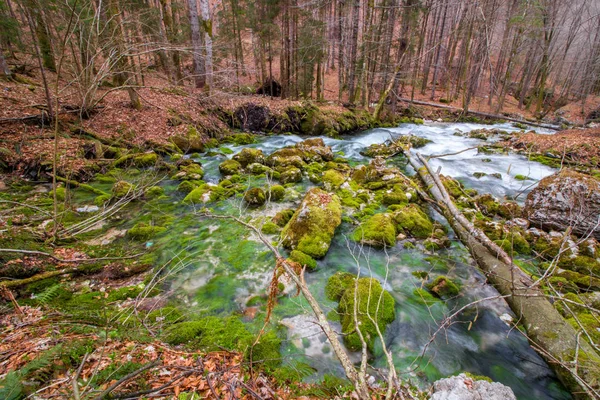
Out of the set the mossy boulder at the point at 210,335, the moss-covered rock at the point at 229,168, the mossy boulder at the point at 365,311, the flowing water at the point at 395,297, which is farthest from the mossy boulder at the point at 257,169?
the mossy boulder at the point at 210,335

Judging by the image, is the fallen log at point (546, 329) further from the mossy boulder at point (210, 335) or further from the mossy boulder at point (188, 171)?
the mossy boulder at point (188, 171)

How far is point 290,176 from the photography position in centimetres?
853

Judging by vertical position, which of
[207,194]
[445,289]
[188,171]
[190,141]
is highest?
[190,141]

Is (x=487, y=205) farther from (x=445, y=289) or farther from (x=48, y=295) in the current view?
(x=48, y=295)

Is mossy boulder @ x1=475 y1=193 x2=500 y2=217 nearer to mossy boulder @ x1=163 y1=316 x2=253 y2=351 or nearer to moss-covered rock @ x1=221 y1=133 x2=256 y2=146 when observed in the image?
mossy boulder @ x1=163 y1=316 x2=253 y2=351

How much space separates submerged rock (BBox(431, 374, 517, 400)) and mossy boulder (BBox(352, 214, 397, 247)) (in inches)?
109

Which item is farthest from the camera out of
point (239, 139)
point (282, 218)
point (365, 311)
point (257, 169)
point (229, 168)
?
point (239, 139)

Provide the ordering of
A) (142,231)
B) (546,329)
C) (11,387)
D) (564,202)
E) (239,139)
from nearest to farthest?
(11,387) → (546,329) → (142,231) → (564,202) → (239,139)

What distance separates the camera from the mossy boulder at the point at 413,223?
19.1 ft

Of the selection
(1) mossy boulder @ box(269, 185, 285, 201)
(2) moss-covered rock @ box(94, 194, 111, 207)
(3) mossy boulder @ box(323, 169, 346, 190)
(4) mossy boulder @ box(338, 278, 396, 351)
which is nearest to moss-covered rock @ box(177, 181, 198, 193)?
(2) moss-covered rock @ box(94, 194, 111, 207)

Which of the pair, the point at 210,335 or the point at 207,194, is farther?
the point at 207,194

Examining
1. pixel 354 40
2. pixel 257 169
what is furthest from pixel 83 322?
pixel 354 40

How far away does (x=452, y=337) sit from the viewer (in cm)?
381

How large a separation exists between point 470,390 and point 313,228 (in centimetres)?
345
